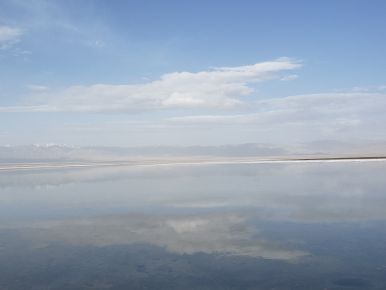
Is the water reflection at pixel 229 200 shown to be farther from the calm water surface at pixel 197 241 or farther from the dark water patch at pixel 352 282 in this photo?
the dark water patch at pixel 352 282

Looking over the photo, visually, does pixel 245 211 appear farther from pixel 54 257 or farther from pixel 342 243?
A: pixel 54 257

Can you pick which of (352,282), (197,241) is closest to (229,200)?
(197,241)

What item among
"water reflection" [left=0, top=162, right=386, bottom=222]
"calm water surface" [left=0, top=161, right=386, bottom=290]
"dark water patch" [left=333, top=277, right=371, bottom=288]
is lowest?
"dark water patch" [left=333, top=277, right=371, bottom=288]

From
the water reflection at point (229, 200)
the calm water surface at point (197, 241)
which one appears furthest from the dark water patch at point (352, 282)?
the water reflection at point (229, 200)

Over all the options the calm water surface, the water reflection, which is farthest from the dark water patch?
the water reflection

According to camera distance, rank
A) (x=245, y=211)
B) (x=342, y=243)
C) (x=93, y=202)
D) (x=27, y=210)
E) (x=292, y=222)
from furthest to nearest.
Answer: (x=93, y=202), (x=27, y=210), (x=245, y=211), (x=292, y=222), (x=342, y=243)

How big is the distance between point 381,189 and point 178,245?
1492cm

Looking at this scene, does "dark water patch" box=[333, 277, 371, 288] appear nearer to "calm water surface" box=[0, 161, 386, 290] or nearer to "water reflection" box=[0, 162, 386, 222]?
"calm water surface" box=[0, 161, 386, 290]

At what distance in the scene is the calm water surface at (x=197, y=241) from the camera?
31.0 feet

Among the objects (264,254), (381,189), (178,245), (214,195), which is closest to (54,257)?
(178,245)

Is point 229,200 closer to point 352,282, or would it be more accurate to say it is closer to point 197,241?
point 197,241

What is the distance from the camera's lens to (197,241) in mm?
12805

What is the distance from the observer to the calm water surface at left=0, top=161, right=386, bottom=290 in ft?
31.0

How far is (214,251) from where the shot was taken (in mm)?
11641
